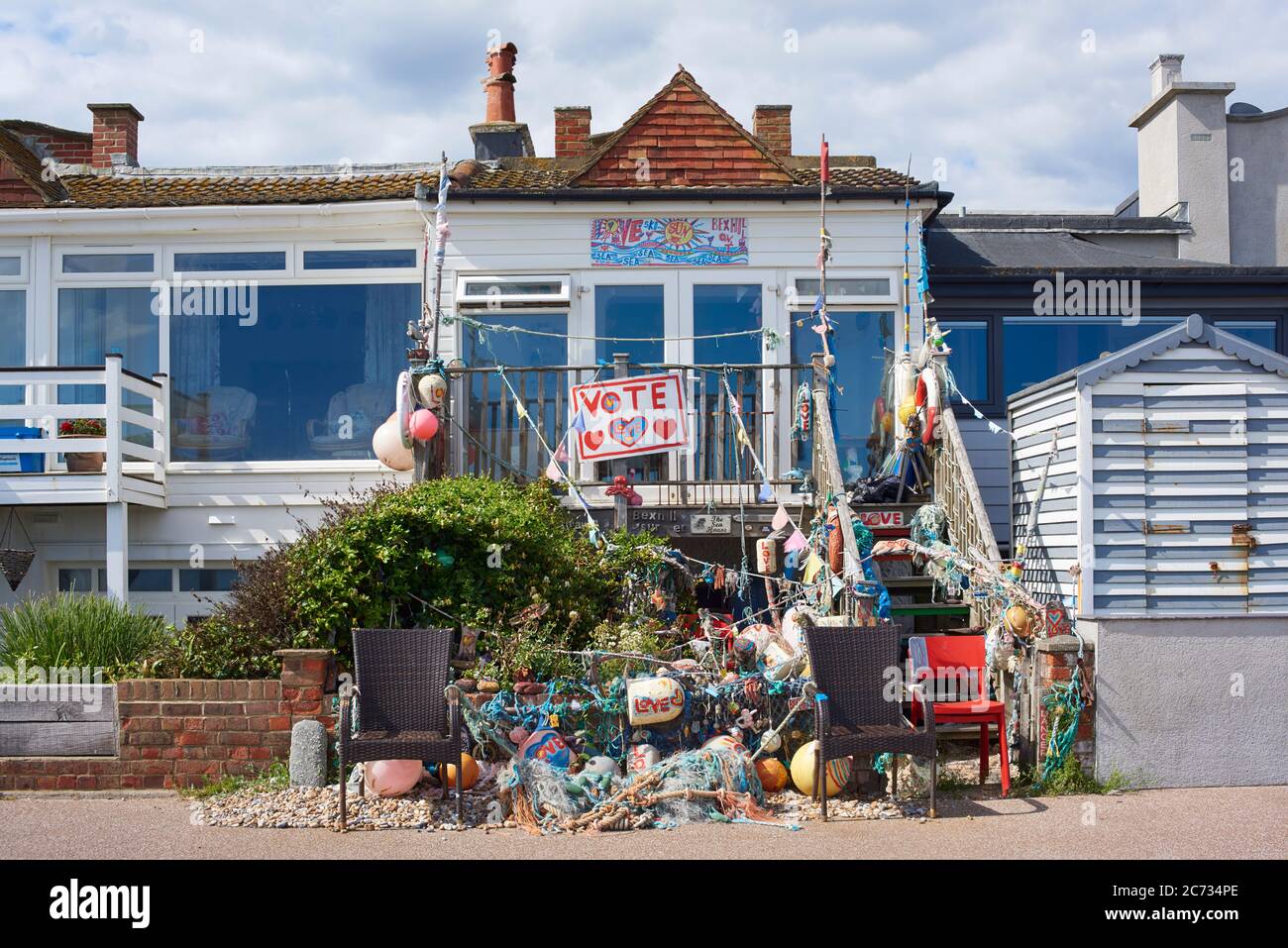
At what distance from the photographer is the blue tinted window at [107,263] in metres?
11.6

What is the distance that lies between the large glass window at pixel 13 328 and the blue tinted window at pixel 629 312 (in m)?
5.73

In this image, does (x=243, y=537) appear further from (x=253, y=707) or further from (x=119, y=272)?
(x=253, y=707)

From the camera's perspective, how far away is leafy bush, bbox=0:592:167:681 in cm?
815

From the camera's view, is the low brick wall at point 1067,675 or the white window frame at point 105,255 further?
the white window frame at point 105,255

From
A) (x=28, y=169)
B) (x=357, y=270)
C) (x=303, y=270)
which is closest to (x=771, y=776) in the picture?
(x=357, y=270)

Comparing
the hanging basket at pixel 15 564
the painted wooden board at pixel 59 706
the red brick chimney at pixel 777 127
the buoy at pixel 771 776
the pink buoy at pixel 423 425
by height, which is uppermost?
the red brick chimney at pixel 777 127

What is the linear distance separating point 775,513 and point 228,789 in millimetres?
4533

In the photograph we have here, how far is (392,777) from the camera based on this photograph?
23.3ft

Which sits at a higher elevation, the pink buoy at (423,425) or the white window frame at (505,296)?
the white window frame at (505,296)

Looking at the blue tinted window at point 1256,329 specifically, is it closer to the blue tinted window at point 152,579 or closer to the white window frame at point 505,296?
the white window frame at point 505,296

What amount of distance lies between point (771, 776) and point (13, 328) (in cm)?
898

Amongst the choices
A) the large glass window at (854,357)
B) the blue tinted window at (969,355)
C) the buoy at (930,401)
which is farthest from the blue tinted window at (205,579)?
the blue tinted window at (969,355)

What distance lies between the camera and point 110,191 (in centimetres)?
1226

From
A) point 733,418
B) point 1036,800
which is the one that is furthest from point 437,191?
point 1036,800
